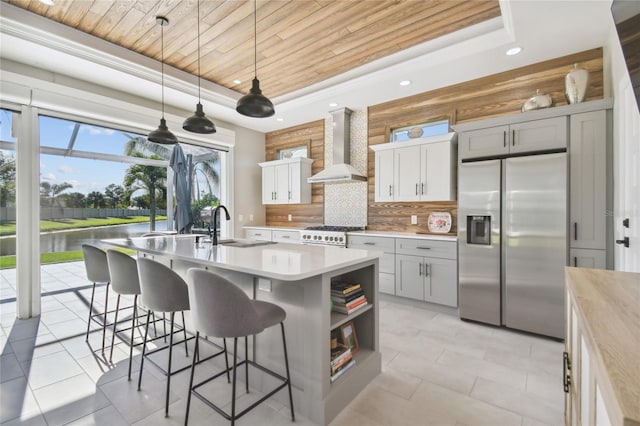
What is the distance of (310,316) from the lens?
174cm

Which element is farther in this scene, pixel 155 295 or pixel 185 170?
pixel 185 170

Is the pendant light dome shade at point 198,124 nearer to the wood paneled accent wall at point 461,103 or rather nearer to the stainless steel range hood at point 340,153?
the stainless steel range hood at point 340,153

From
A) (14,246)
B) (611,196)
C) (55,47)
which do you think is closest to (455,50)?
(611,196)

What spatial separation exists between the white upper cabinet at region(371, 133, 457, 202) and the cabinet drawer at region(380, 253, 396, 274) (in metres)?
0.81

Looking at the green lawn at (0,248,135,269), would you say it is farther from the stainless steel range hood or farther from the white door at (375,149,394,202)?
the white door at (375,149,394,202)

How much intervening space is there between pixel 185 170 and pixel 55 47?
2.17m

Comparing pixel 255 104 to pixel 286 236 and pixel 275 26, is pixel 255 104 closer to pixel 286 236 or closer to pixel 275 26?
pixel 275 26

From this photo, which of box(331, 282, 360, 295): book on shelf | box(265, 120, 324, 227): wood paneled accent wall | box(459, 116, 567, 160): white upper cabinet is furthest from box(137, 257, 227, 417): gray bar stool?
box(265, 120, 324, 227): wood paneled accent wall

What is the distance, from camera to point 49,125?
142 inches

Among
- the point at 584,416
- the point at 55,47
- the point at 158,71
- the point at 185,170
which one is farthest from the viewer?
the point at 185,170

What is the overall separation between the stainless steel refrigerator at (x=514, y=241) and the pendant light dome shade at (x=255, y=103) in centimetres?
225

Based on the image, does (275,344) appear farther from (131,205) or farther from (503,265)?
(131,205)

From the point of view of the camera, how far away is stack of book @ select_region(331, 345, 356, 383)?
5.96 ft

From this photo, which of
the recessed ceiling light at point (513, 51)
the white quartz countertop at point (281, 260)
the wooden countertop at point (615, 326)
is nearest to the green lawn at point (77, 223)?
the white quartz countertop at point (281, 260)
